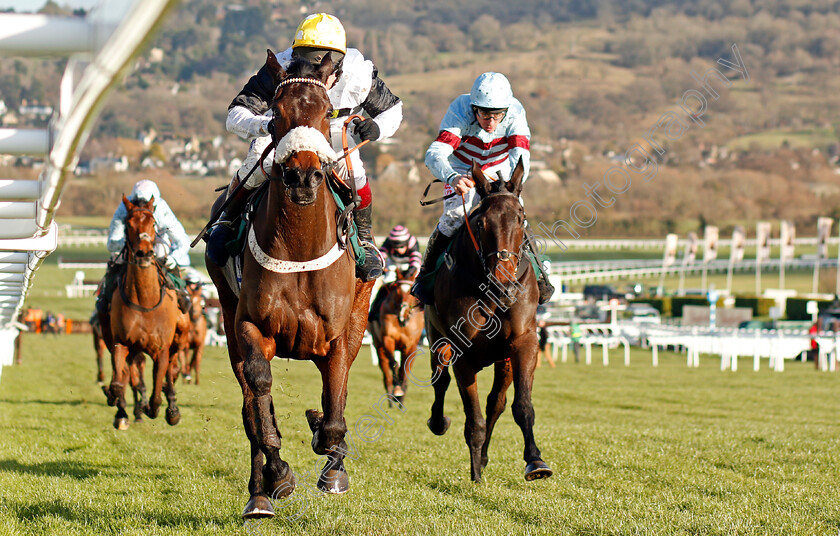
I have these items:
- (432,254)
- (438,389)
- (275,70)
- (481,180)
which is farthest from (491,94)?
(275,70)

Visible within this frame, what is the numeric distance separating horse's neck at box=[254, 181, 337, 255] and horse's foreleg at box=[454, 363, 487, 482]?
2.21 metres

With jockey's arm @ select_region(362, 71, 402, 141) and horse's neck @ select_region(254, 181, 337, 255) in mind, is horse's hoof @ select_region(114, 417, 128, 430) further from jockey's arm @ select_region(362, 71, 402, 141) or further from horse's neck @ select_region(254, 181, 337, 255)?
horse's neck @ select_region(254, 181, 337, 255)

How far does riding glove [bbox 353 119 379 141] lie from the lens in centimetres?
611

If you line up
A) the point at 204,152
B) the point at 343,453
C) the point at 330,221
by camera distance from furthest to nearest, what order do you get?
the point at 204,152 → the point at 343,453 → the point at 330,221

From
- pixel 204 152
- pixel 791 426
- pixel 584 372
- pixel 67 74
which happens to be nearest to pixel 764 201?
pixel 204 152

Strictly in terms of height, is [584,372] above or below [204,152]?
below

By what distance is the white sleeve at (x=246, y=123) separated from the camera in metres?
Answer: 5.75

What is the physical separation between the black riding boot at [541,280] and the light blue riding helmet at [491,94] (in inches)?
39.2

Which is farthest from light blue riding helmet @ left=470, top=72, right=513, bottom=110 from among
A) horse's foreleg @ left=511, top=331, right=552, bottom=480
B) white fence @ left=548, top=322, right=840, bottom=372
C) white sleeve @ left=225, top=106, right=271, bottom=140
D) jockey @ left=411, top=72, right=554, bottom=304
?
white fence @ left=548, top=322, right=840, bottom=372

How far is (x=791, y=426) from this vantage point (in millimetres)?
12047

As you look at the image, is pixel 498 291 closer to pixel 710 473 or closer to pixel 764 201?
pixel 710 473

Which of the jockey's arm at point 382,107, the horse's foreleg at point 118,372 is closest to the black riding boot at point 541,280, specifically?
the jockey's arm at point 382,107

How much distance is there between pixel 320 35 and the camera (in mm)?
5988

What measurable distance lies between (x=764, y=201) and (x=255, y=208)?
143021mm
